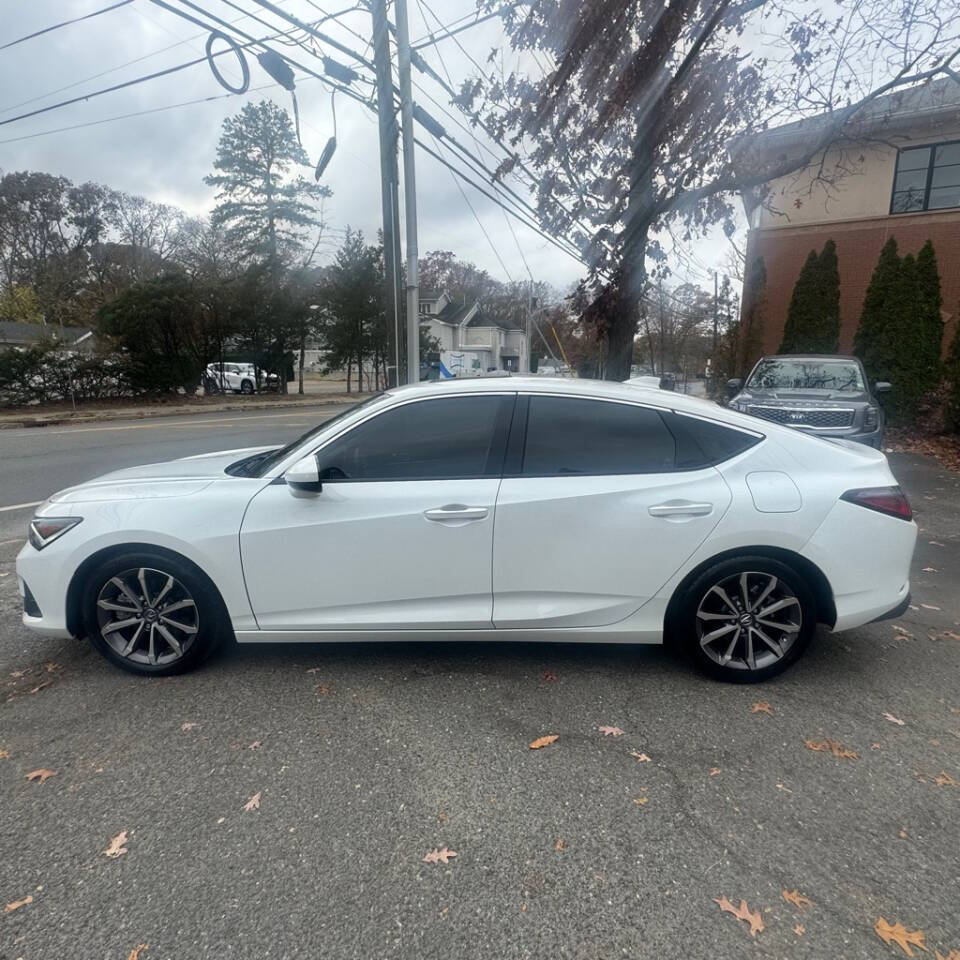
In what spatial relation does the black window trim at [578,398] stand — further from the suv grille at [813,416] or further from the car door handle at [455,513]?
the suv grille at [813,416]

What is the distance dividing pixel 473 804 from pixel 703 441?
6.57ft

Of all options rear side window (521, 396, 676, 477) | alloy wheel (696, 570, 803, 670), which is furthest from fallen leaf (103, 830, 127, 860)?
alloy wheel (696, 570, 803, 670)

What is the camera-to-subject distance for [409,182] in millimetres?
10836

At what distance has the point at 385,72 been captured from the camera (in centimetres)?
1073

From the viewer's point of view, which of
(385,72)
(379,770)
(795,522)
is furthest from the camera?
(385,72)

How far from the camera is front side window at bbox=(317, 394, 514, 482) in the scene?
3.20 meters

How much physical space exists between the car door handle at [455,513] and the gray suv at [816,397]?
21.6 ft

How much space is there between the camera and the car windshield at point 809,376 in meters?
9.94

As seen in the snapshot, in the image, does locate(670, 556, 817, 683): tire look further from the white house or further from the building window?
the white house

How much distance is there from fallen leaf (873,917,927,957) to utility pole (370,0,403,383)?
420 inches

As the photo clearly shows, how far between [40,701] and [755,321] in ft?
63.1

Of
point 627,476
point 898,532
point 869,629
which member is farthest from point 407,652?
point 869,629

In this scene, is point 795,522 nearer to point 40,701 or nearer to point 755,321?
point 40,701

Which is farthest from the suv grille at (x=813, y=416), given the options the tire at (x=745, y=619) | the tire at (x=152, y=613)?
the tire at (x=152, y=613)
